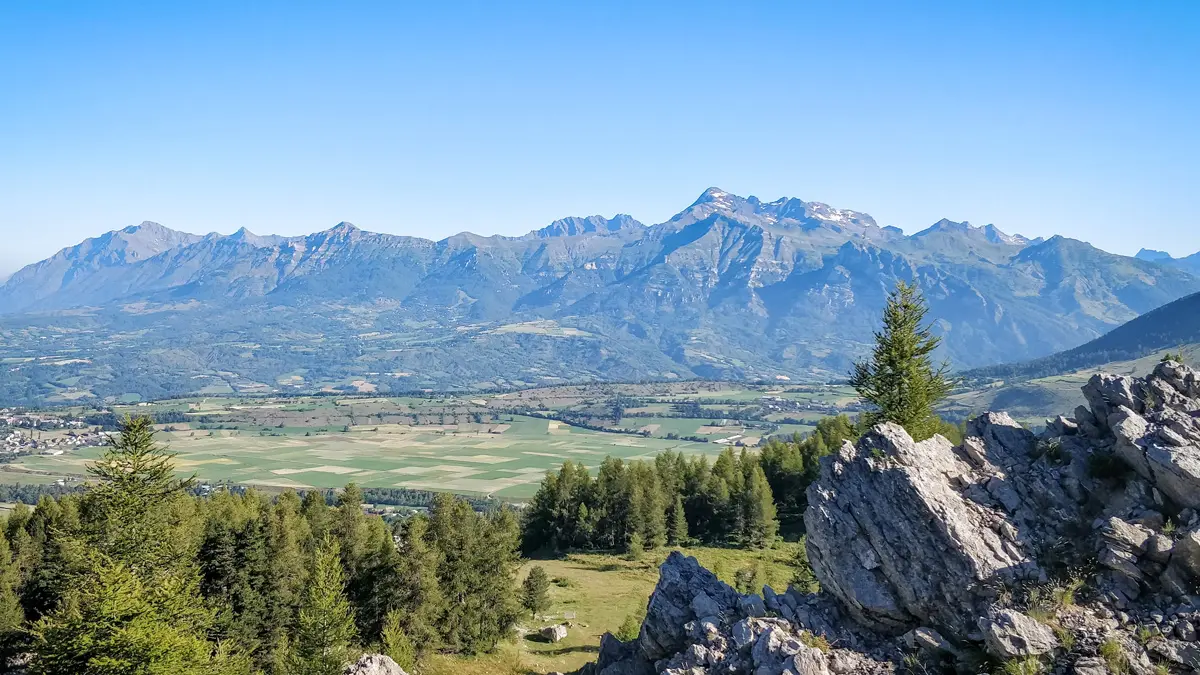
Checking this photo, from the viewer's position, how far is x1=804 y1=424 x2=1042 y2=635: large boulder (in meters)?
25.7

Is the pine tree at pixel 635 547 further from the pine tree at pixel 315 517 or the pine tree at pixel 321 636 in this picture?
the pine tree at pixel 321 636

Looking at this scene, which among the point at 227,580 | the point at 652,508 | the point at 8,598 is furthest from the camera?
the point at 652,508

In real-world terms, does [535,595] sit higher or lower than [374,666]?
lower

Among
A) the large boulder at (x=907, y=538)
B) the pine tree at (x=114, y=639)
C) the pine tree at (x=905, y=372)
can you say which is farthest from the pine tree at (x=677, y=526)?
the pine tree at (x=114, y=639)

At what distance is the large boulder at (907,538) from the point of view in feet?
84.4

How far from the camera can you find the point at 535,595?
58.4 m

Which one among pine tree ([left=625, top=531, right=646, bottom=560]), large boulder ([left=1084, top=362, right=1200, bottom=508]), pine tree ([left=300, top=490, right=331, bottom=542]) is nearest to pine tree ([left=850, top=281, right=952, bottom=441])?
large boulder ([left=1084, top=362, right=1200, bottom=508])

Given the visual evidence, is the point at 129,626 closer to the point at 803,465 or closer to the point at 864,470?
the point at 864,470

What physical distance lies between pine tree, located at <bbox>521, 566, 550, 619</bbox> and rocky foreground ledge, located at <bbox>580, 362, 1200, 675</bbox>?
26.2m

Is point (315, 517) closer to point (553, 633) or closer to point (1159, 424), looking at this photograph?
point (553, 633)

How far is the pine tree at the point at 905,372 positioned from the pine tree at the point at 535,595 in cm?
2967

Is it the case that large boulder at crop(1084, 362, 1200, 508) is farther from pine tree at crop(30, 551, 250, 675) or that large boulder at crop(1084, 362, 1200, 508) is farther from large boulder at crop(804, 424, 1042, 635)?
pine tree at crop(30, 551, 250, 675)

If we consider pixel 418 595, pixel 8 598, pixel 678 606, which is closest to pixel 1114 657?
pixel 678 606

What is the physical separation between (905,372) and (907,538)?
19.8 m
